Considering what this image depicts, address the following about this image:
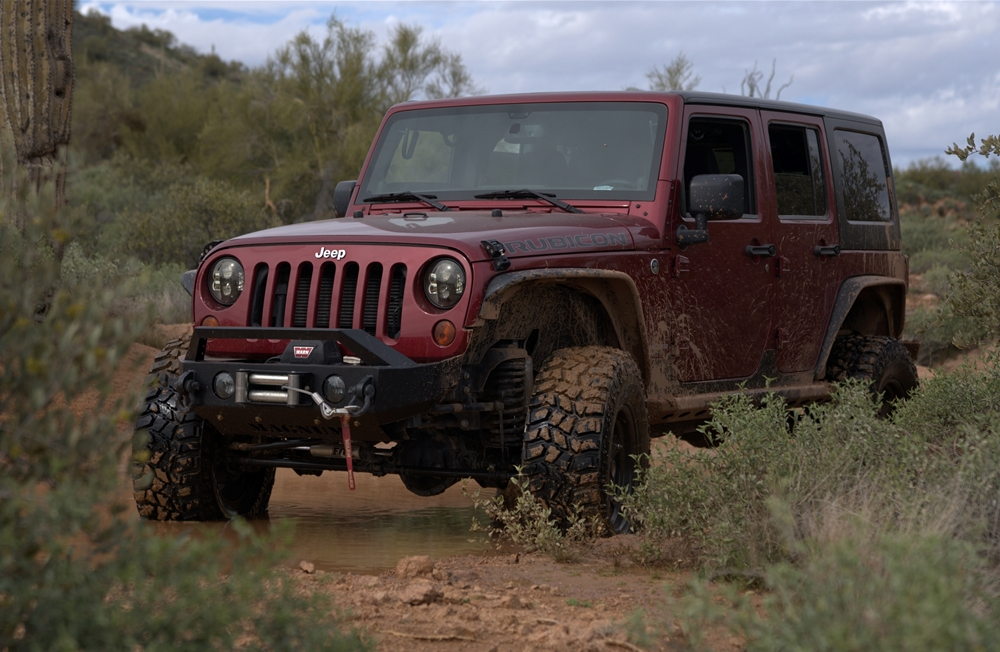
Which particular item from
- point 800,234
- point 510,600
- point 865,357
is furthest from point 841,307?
point 510,600

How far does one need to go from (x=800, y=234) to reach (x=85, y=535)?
194 inches

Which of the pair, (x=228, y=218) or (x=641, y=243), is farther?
(x=228, y=218)

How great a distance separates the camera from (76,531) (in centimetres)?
240

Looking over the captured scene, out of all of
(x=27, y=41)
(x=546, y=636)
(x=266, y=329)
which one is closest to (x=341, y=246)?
(x=266, y=329)

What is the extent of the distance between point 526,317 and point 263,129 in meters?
A: 21.5

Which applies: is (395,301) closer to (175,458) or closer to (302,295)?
(302,295)

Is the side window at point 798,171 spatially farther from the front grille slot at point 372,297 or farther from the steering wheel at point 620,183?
the front grille slot at point 372,297

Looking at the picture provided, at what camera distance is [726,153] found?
20.8 ft

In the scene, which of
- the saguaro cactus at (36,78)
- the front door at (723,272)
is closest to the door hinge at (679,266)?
the front door at (723,272)

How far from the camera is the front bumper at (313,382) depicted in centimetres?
425

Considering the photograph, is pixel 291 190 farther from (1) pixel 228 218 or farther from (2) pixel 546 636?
(2) pixel 546 636

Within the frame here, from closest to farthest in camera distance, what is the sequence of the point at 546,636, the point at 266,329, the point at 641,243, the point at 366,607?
1. the point at 546,636
2. the point at 366,607
3. the point at 266,329
4. the point at 641,243

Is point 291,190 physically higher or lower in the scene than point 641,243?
higher

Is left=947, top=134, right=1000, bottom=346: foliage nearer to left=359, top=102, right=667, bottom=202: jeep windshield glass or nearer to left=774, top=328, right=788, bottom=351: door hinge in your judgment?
left=774, top=328, right=788, bottom=351: door hinge
